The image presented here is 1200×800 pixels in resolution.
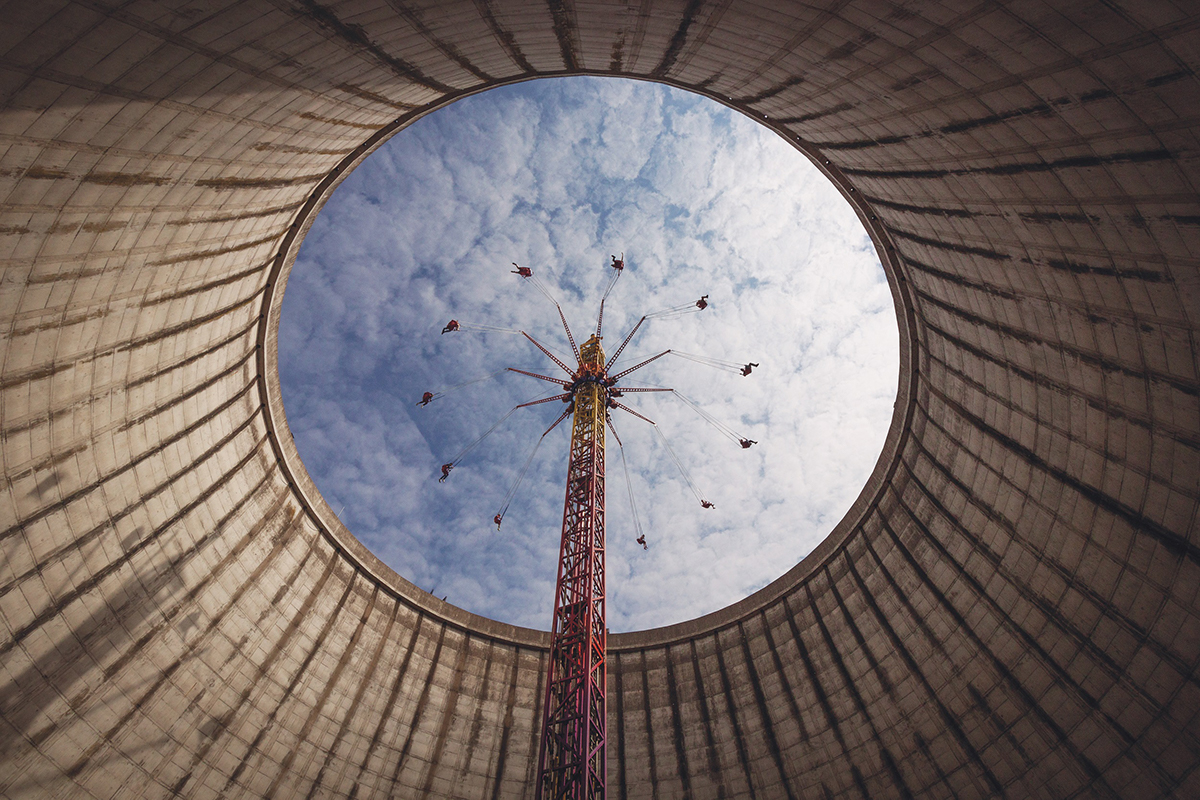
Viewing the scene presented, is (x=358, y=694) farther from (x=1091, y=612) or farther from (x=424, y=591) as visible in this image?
(x=1091, y=612)

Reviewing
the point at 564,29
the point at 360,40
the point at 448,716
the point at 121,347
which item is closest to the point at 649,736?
the point at 448,716

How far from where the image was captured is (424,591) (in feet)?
89.7

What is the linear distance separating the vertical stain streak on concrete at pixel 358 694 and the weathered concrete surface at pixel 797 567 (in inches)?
4.5

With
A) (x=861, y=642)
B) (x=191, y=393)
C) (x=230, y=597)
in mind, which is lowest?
(x=230, y=597)

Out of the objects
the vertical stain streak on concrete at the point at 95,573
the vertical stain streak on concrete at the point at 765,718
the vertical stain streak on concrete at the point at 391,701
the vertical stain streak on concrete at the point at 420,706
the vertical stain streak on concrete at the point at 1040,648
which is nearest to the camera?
the vertical stain streak on concrete at the point at 95,573

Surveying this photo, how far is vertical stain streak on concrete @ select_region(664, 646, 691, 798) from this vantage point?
23.7 m

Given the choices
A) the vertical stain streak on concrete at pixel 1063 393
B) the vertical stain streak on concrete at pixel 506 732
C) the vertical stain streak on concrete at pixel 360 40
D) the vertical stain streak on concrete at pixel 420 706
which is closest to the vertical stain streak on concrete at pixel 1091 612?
the vertical stain streak on concrete at pixel 1063 393

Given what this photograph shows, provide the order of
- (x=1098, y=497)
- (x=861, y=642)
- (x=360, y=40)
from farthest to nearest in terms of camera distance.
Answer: (x=861, y=642) → (x=1098, y=497) → (x=360, y=40)

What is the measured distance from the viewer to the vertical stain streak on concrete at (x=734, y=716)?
23.0 meters

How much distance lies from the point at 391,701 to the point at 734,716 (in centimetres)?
1504

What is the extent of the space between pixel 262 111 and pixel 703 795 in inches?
1123

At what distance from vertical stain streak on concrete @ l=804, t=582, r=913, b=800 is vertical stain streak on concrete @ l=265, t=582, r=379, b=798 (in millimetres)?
20262

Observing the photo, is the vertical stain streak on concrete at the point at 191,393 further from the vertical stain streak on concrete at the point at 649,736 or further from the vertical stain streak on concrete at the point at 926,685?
the vertical stain streak on concrete at the point at 926,685

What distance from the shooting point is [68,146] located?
1152 cm
